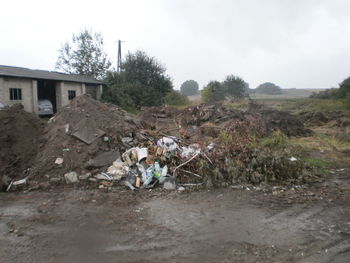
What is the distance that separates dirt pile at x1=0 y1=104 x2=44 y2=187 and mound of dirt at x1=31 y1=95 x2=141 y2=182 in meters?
0.25

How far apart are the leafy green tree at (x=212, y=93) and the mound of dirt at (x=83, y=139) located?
3500cm

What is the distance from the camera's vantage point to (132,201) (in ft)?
16.6

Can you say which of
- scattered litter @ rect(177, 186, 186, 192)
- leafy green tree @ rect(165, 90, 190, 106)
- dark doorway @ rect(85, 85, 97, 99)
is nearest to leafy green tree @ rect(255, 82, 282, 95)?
leafy green tree @ rect(165, 90, 190, 106)

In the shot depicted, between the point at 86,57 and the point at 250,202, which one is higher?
the point at 86,57

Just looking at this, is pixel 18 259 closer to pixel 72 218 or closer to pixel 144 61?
pixel 72 218

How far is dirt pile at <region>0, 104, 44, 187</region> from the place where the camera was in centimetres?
634

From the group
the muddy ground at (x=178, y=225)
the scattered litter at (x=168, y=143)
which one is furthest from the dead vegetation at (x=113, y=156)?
the muddy ground at (x=178, y=225)

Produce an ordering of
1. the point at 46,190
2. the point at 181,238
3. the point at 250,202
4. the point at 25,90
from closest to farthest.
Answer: the point at 181,238 < the point at 250,202 < the point at 46,190 < the point at 25,90

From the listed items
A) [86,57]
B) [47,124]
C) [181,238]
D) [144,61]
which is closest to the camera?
[181,238]

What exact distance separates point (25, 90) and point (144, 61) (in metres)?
13.8

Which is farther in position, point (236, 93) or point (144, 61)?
point (236, 93)

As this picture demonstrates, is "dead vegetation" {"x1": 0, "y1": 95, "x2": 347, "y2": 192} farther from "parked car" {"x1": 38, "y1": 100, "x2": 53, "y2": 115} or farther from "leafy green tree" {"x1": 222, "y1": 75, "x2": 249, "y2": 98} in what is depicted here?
"leafy green tree" {"x1": 222, "y1": 75, "x2": 249, "y2": 98}

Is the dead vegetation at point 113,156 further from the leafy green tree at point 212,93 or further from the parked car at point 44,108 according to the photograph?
the leafy green tree at point 212,93

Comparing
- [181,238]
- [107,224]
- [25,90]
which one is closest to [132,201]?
[107,224]
